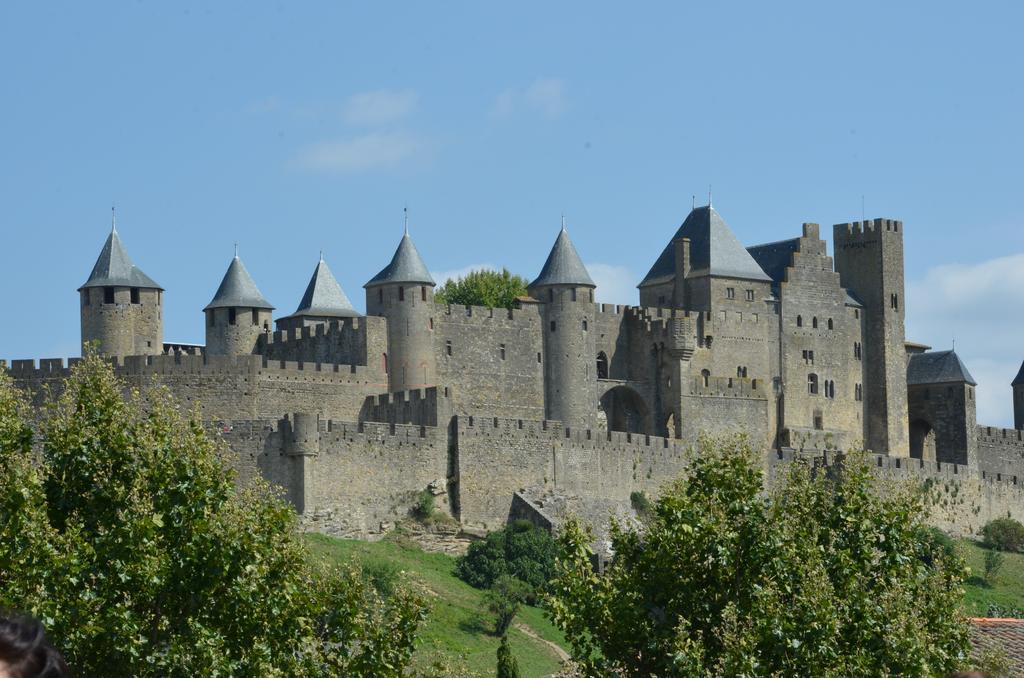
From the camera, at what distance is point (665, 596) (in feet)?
96.8

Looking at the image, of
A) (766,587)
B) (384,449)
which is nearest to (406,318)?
(384,449)

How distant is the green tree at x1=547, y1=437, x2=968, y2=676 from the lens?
26.1m

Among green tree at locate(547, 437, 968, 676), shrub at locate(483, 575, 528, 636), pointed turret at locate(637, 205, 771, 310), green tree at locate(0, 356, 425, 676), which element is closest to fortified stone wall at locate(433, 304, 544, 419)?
pointed turret at locate(637, 205, 771, 310)

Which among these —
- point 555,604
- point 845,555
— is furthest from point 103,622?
point 845,555

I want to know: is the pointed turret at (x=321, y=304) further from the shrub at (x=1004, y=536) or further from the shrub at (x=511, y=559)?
the shrub at (x=1004, y=536)

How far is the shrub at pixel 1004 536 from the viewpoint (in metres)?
72.0

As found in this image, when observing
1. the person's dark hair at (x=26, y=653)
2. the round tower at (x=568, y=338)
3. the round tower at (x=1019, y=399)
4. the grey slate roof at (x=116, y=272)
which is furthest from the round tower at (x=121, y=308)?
the person's dark hair at (x=26, y=653)

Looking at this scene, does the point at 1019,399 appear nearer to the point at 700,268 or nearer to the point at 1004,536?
the point at 1004,536

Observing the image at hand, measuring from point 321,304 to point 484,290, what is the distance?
46.3 ft

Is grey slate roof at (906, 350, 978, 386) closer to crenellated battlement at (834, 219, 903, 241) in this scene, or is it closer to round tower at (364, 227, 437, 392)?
crenellated battlement at (834, 219, 903, 241)

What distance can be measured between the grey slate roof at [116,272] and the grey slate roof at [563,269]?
559 inches

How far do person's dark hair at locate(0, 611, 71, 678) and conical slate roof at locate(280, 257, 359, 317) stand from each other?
59541mm

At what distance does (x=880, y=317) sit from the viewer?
3125 inches

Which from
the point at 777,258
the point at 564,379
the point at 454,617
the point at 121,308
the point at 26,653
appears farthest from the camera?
the point at 777,258
